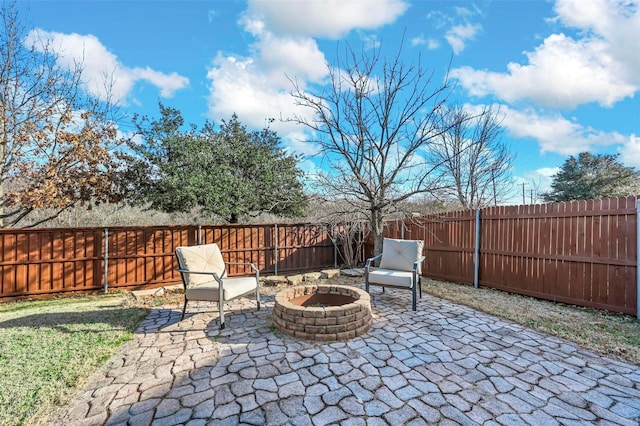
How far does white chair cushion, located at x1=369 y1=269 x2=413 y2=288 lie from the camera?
4285mm

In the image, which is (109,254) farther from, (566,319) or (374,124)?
(566,319)

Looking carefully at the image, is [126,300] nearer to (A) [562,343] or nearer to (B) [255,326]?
(B) [255,326]

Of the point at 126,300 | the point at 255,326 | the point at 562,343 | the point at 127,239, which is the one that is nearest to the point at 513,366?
the point at 562,343

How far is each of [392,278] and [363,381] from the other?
2.21 m

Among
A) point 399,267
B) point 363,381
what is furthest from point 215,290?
point 399,267

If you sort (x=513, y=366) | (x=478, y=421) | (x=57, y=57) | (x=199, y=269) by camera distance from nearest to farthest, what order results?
(x=478, y=421)
(x=513, y=366)
(x=199, y=269)
(x=57, y=57)

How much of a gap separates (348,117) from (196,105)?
503cm

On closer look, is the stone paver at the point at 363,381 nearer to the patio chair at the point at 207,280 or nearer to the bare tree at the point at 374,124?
the patio chair at the point at 207,280

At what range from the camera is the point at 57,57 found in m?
6.66

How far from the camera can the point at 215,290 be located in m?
3.70

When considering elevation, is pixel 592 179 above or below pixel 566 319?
above

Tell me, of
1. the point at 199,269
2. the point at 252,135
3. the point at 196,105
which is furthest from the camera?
the point at 252,135

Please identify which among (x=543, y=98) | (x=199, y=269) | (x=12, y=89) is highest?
(x=543, y=98)

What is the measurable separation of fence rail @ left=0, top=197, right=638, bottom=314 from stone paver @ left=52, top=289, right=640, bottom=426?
1.83 meters
